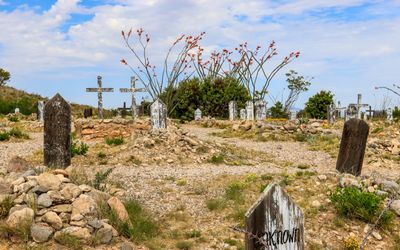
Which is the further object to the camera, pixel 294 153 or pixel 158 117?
pixel 294 153

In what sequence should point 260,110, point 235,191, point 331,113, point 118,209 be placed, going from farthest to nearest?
point 331,113 < point 260,110 < point 235,191 < point 118,209

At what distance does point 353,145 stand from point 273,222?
7.85 meters

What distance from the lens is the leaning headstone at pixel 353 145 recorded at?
10477mm

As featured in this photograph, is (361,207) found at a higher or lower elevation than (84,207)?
lower

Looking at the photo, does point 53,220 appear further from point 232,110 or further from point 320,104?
point 320,104

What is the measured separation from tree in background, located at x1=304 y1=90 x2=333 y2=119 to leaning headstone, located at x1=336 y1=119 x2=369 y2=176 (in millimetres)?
21875

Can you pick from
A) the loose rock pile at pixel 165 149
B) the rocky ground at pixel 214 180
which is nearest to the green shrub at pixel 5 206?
the rocky ground at pixel 214 180

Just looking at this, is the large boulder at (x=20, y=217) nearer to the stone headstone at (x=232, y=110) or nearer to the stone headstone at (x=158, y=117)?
the stone headstone at (x=158, y=117)

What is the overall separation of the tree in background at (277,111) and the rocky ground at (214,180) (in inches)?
716

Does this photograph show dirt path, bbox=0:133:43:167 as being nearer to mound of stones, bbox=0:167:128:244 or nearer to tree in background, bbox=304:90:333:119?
mound of stones, bbox=0:167:128:244

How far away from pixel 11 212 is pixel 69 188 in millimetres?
804

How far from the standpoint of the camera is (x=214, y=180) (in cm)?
919

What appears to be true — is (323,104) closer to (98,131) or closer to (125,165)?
(98,131)

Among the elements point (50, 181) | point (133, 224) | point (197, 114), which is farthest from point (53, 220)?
point (197, 114)
